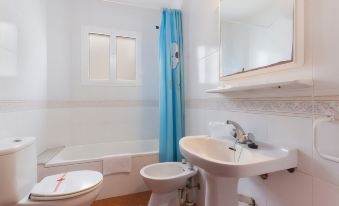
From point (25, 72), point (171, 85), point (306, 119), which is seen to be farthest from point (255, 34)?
point (25, 72)

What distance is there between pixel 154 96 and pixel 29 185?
5.81 ft

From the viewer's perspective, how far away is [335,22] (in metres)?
0.73

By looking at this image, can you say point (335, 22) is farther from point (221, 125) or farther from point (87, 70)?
Result: point (87, 70)

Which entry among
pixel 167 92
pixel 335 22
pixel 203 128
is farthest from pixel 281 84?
pixel 167 92

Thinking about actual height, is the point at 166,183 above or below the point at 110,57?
below

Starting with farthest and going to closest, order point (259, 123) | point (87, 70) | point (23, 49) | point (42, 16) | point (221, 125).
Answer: point (87, 70), point (42, 16), point (23, 49), point (221, 125), point (259, 123)

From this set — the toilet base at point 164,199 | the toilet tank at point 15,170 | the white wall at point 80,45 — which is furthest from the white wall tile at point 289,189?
the white wall at point 80,45

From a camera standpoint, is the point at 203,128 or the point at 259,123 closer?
the point at 259,123

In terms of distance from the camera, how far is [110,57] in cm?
263

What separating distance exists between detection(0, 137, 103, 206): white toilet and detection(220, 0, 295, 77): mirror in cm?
131

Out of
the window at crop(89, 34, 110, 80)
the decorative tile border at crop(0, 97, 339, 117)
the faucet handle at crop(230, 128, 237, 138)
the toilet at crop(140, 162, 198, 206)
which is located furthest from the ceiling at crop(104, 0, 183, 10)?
the toilet at crop(140, 162, 198, 206)

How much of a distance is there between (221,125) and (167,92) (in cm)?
99

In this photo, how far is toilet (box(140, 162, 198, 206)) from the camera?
59.5 inches

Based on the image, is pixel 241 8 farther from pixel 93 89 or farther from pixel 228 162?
pixel 93 89
